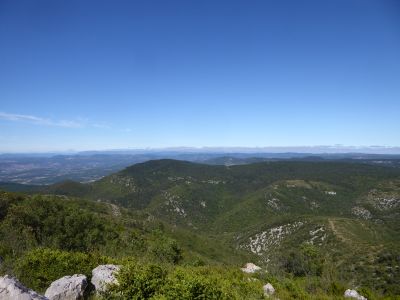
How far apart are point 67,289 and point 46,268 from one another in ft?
21.7

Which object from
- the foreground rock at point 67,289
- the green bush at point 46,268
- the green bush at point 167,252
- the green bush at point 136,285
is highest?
the green bush at point 136,285

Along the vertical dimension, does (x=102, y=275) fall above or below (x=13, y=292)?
below

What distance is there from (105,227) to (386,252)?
86961 millimetres

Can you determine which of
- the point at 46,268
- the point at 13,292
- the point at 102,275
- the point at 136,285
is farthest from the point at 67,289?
the point at 46,268

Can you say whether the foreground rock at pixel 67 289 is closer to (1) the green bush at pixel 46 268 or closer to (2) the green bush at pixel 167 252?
(1) the green bush at pixel 46 268

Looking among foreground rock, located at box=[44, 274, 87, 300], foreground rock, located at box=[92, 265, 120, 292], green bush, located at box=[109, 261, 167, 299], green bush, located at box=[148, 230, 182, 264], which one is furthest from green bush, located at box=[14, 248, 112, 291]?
green bush, located at box=[148, 230, 182, 264]

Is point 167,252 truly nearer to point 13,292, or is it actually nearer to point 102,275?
point 102,275

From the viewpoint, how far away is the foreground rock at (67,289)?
19516 millimetres

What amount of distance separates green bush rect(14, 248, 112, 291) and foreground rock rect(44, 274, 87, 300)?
3445mm

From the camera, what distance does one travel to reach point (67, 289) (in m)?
19.9

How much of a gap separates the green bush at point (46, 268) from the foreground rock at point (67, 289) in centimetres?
344

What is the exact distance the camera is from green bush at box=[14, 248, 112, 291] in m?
24.5

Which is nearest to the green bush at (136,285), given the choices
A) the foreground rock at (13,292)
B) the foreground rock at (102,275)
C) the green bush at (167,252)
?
the foreground rock at (102,275)

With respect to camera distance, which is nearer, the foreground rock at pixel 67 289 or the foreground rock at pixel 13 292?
the foreground rock at pixel 13 292
